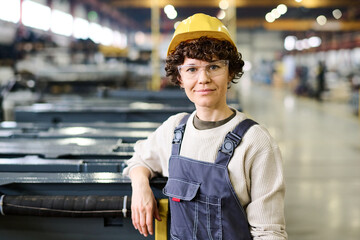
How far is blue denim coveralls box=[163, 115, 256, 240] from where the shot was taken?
1.26 meters

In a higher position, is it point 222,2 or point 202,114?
point 222,2

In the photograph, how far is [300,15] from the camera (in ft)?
84.4

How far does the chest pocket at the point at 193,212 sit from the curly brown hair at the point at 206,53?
1.46ft

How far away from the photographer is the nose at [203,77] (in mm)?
1323

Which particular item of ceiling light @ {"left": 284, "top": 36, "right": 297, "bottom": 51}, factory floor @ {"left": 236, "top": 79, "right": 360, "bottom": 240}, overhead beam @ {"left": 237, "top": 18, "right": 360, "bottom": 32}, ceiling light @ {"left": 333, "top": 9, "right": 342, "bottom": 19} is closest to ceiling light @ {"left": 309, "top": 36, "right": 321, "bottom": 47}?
ceiling light @ {"left": 284, "top": 36, "right": 297, "bottom": 51}

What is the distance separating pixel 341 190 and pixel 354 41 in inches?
780

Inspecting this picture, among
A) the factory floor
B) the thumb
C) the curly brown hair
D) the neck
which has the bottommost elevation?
the factory floor

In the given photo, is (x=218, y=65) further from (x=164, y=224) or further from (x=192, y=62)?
(x=164, y=224)

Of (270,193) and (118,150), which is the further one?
(118,150)

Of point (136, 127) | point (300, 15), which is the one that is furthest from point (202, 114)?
point (300, 15)

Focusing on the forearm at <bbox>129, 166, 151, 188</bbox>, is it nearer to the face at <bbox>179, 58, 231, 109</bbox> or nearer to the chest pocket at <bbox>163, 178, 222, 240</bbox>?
the chest pocket at <bbox>163, 178, 222, 240</bbox>

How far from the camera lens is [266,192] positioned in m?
1.26

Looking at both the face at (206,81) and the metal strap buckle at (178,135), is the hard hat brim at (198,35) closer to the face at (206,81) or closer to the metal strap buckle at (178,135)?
the face at (206,81)

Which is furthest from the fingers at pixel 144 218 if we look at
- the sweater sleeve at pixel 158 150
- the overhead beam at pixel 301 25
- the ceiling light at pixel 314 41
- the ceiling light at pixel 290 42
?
the ceiling light at pixel 290 42
